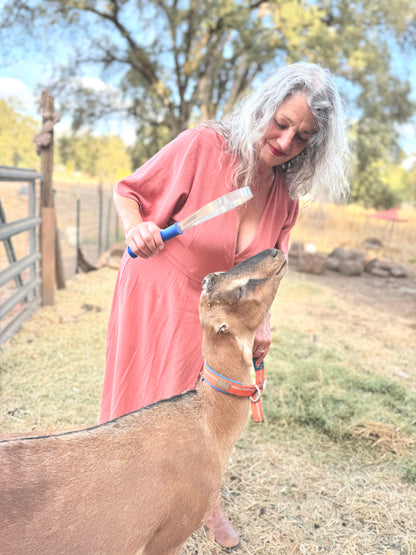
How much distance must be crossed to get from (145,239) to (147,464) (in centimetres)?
84

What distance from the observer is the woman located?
197 centimetres

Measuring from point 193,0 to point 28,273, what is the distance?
34.5 feet

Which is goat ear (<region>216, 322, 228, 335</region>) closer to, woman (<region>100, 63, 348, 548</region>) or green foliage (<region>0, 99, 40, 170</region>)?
woman (<region>100, 63, 348, 548</region>)

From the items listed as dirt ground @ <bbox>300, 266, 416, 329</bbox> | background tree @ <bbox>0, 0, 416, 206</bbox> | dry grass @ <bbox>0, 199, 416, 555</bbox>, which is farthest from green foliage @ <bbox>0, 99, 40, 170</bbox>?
dirt ground @ <bbox>300, 266, 416, 329</bbox>

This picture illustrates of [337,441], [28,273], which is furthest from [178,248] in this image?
[28,273]

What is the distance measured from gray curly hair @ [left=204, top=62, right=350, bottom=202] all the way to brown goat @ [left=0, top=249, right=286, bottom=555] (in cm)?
55

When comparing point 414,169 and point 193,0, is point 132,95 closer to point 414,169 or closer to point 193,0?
point 193,0

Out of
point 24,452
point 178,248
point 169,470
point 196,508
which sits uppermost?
point 178,248

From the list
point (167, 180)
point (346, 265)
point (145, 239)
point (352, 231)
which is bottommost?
point (352, 231)

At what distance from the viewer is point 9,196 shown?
1061cm

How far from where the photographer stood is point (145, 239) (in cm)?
182

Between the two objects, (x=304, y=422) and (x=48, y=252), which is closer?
(x=304, y=422)

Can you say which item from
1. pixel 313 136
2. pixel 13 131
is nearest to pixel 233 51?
pixel 13 131

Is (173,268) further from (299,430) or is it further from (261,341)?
(299,430)
